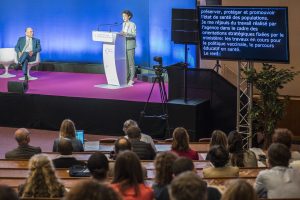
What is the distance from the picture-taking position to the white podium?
1202 cm

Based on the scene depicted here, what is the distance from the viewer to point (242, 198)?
333cm

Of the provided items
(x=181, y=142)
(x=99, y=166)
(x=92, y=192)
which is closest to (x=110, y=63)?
(x=181, y=142)

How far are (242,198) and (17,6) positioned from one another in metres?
13.4

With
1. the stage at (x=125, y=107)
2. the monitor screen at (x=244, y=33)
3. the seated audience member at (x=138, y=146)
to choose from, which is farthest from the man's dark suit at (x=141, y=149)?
the stage at (x=125, y=107)

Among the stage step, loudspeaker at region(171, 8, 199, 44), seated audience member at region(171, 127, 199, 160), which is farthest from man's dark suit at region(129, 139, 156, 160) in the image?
the stage step

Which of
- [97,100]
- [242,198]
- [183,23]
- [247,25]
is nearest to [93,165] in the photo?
[242,198]

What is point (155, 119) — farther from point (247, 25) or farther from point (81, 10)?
point (81, 10)

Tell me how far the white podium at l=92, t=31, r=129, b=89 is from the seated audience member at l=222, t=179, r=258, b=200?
8781mm

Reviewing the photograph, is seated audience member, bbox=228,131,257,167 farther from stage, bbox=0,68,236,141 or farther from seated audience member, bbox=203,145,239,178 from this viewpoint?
stage, bbox=0,68,236,141

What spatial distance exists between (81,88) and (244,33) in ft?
15.5

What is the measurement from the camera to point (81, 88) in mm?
12492

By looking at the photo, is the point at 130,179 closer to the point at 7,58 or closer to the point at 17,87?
the point at 17,87

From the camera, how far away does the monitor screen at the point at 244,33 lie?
8.55 m

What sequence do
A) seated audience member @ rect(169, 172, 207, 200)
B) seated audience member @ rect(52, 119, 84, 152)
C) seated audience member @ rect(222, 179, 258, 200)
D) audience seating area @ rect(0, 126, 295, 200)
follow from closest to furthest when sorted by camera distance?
seated audience member @ rect(169, 172, 207, 200) → seated audience member @ rect(222, 179, 258, 200) → audience seating area @ rect(0, 126, 295, 200) → seated audience member @ rect(52, 119, 84, 152)
